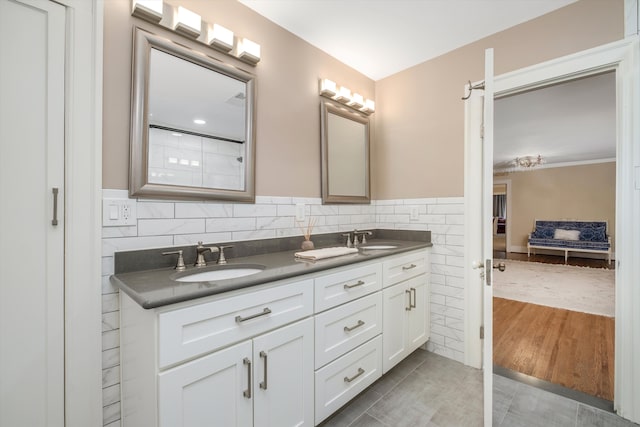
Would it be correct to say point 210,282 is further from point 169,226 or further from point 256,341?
point 169,226

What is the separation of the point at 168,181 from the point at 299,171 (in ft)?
3.10

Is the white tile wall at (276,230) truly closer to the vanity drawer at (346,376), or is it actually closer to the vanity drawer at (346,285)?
the vanity drawer at (346,285)

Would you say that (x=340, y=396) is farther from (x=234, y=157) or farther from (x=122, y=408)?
(x=234, y=157)

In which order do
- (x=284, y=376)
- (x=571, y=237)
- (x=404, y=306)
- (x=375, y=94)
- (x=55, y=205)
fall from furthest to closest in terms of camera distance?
1. (x=571, y=237)
2. (x=375, y=94)
3. (x=404, y=306)
4. (x=284, y=376)
5. (x=55, y=205)

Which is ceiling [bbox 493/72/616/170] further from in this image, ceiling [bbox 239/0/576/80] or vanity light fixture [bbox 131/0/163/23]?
vanity light fixture [bbox 131/0/163/23]

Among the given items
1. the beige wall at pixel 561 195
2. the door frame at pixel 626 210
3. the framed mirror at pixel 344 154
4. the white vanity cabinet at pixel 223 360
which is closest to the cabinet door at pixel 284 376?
the white vanity cabinet at pixel 223 360

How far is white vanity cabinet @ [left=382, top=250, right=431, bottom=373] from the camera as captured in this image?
76.3 inches

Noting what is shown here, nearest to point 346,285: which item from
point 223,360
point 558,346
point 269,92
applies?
point 223,360

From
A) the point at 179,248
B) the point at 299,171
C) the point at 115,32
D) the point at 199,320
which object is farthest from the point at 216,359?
the point at 115,32

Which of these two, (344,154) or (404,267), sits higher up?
(344,154)

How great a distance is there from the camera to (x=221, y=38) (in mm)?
1648

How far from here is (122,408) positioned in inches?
51.2

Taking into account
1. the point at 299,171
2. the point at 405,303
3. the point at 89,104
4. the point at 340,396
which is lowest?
the point at 340,396

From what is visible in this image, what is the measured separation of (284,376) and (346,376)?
499 mm
